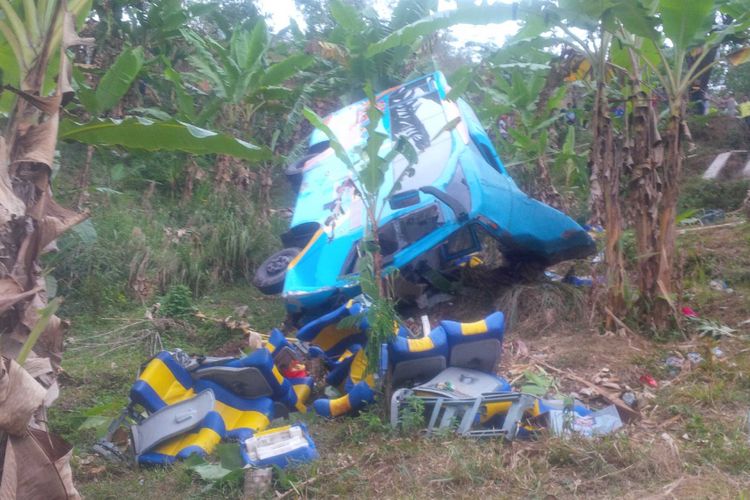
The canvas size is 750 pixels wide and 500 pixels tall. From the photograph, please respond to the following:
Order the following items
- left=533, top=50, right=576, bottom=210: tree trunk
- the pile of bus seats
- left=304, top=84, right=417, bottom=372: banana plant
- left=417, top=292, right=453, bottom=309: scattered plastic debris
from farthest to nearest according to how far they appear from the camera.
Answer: left=533, top=50, right=576, bottom=210: tree trunk → left=417, top=292, right=453, bottom=309: scattered plastic debris → left=304, top=84, right=417, bottom=372: banana plant → the pile of bus seats

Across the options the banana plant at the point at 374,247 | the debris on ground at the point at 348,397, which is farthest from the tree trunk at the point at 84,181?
the debris on ground at the point at 348,397

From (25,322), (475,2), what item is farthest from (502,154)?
(25,322)

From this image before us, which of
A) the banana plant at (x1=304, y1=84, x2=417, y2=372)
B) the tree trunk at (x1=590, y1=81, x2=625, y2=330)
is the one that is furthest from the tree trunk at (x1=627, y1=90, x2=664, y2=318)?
the banana plant at (x1=304, y1=84, x2=417, y2=372)

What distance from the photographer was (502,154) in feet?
33.2

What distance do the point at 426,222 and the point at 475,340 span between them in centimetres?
262

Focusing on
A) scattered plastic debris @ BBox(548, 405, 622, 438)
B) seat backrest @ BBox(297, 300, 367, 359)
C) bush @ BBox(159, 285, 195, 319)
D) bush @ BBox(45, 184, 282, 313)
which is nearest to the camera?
scattered plastic debris @ BBox(548, 405, 622, 438)

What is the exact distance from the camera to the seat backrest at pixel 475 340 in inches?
181

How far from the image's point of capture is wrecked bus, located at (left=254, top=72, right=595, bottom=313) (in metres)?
6.93

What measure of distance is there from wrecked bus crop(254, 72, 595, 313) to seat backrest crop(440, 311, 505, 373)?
6.34 feet

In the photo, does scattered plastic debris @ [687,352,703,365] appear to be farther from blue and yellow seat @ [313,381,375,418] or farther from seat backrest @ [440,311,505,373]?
blue and yellow seat @ [313,381,375,418]

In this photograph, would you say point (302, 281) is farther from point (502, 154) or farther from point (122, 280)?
point (502, 154)

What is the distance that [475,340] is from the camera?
4.62 metres

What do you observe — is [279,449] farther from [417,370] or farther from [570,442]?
[570,442]

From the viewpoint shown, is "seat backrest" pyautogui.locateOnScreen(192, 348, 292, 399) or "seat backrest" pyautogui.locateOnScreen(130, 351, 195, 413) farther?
"seat backrest" pyautogui.locateOnScreen(192, 348, 292, 399)
